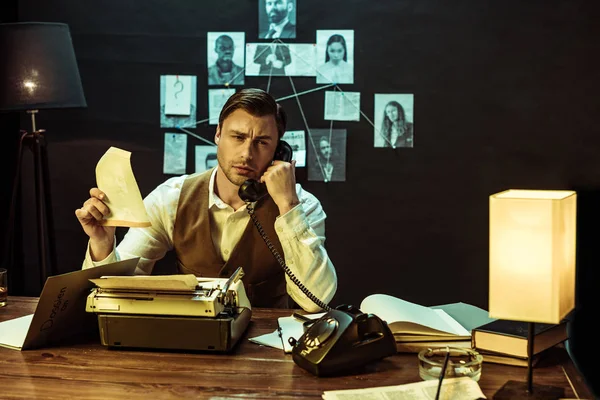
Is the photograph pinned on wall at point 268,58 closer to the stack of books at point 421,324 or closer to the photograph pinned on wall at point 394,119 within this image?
the photograph pinned on wall at point 394,119

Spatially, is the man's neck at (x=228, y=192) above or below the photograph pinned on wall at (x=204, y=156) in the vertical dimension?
below

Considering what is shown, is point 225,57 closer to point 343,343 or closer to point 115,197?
point 115,197

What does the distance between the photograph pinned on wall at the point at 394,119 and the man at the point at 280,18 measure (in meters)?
0.49

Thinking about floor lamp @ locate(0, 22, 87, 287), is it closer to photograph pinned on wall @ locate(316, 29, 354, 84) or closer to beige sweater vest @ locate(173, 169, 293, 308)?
beige sweater vest @ locate(173, 169, 293, 308)

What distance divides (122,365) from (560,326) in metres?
1.01

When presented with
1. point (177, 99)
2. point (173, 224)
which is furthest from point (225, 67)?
point (173, 224)

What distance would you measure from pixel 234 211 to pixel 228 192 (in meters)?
0.07

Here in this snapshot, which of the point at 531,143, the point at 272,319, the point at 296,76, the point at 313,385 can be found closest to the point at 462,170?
the point at 531,143

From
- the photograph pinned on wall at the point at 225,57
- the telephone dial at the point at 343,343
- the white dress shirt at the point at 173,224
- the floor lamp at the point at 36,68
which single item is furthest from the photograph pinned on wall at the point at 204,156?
the telephone dial at the point at 343,343

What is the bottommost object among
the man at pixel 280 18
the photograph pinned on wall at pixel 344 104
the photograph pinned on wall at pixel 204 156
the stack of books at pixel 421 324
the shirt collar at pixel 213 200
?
the stack of books at pixel 421 324

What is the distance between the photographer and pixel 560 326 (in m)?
1.72


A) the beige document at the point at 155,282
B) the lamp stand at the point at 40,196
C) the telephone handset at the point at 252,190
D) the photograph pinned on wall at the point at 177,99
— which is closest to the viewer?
the beige document at the point at 155,282

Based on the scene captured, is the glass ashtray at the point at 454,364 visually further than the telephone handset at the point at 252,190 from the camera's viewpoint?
No

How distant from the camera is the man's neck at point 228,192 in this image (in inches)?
102
